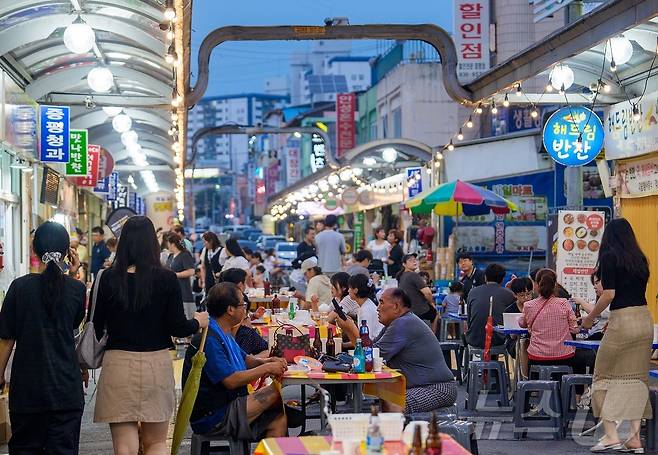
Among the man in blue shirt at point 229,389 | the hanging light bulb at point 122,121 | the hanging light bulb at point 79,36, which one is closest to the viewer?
the man in blue shirt at point 229,389

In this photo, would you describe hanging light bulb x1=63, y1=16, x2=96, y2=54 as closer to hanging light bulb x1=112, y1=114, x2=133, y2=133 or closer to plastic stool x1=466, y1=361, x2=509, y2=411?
plastic stool x1=466, y1=361, x2=509, y2=411

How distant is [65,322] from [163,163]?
29297 millimetres

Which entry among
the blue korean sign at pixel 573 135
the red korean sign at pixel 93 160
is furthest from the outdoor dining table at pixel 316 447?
the red korean sign at pixel 93 160

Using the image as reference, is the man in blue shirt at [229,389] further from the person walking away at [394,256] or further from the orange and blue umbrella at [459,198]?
the person walking away at [394,256]

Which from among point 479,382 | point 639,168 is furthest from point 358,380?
point 639,168

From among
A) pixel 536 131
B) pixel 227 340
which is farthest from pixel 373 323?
pixel 536 131

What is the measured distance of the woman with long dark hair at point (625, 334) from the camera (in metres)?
9.78

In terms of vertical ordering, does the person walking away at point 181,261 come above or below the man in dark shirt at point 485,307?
above

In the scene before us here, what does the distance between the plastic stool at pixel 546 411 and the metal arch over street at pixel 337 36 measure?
23.0ft

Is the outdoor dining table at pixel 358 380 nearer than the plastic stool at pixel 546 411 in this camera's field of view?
Yes

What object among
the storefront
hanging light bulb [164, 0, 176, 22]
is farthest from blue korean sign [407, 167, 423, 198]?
hanging light bulb [164, 0, 176, 22]

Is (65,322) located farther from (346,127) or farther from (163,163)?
(346,127)

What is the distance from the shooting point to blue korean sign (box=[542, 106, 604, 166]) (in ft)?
54.1

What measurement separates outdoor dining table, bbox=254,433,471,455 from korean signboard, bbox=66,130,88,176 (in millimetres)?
17485
